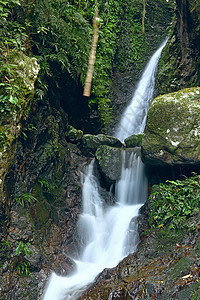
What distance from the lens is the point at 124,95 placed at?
13.3 metres

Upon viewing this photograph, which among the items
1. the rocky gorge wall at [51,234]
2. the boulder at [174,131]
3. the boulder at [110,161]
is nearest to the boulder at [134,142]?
the boulder at [110,161]

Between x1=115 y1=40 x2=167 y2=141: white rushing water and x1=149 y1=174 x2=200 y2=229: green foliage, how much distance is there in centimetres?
555

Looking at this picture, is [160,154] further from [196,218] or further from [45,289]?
[45,289]

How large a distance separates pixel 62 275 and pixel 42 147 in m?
2.99

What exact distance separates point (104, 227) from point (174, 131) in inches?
126

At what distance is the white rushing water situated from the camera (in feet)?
37.9

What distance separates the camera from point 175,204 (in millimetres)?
5336

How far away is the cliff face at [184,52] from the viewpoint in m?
8.25

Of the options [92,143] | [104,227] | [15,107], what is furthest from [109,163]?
[15,107]

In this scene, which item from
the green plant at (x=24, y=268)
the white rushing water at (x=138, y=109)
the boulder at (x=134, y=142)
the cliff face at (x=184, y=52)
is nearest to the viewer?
the green plant at (x=24, y=268)

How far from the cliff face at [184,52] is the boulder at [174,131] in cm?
242

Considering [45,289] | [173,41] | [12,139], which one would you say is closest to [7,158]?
[12,139]

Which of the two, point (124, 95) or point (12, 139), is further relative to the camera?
point (124, 95)

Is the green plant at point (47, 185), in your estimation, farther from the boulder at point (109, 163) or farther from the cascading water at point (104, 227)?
the boulder at point (109, 163)
